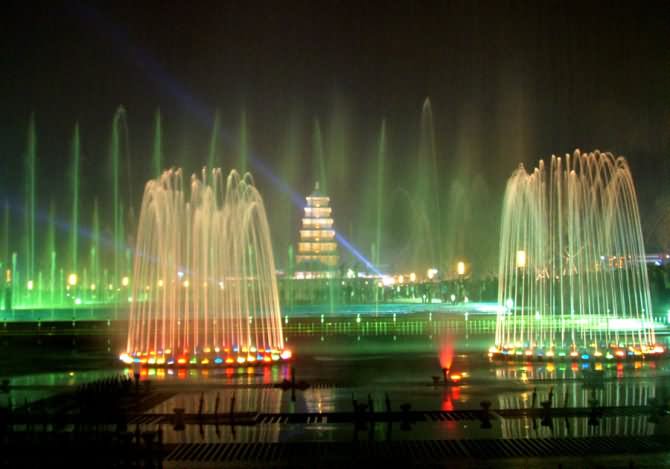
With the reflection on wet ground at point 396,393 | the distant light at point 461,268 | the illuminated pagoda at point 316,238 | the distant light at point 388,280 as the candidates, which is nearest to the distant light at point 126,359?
the reflection on wet ground at point 396,393

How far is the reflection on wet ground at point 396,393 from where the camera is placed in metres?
13.3

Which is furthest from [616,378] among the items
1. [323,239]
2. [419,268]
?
[323,239]

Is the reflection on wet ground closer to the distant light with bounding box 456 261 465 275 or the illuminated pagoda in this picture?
the distant light with bounding box 456 261 465 275

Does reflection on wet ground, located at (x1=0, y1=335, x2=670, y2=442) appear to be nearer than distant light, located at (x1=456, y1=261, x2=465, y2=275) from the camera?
Yes

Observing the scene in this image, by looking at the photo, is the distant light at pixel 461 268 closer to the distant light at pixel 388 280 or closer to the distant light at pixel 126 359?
the distant light at pixel 388 280

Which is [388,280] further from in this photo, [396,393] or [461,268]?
[396,393]

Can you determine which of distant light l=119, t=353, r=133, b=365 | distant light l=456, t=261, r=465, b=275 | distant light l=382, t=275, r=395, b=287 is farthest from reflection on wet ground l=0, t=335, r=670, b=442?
distant light l=382, t=275, r=395, b=287

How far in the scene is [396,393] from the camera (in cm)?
1680

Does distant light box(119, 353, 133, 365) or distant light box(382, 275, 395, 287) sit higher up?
distant light box(382, 275, 395, 287)

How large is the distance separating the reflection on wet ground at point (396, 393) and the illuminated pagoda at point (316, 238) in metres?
78.5

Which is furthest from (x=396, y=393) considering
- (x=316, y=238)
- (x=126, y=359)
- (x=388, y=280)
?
(x=388, y=280)

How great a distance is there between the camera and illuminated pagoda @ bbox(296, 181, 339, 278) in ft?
344

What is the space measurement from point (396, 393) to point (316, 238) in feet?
291

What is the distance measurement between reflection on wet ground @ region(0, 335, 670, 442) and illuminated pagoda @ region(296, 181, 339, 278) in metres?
78.5
